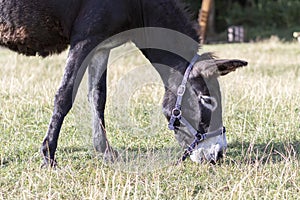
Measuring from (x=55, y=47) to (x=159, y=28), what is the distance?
1.14 m

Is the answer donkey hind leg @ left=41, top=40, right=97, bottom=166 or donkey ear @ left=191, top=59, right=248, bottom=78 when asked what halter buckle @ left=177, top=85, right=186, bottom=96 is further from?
donkey hind leg @ left=41, top=40, right=97, bottom=166

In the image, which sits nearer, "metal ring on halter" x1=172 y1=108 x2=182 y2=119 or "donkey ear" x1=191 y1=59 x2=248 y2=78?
"donkey ear" x1=191 y1=59 x2=248 y2=78

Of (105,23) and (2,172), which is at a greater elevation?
(105,23)

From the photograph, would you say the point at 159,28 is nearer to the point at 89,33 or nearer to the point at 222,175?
the point at 89,33

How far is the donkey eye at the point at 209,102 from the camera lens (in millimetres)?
5359

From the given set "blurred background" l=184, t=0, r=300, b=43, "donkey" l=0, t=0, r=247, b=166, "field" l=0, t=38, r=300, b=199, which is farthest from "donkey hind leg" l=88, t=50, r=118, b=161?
"blurred background" l=184, t=0, r=300, b=43

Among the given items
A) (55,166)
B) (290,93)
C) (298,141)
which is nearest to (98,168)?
(55,166)

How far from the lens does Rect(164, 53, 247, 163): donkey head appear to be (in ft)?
17.6

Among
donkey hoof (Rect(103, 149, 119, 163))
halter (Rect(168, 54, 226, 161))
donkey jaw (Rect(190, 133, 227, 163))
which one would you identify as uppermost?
halter (Rect(168, 54, 226, 161))

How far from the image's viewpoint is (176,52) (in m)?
5.57

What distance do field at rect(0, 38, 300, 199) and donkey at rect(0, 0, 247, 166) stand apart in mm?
284

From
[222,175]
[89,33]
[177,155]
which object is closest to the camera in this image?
[222,175]

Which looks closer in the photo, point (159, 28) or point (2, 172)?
point (2, 172)

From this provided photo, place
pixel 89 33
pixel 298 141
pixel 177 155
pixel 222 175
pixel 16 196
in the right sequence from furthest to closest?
pixel 298 141, pixel 177 155, pixel 89 33, pixel 222 175, pixel 16 196
